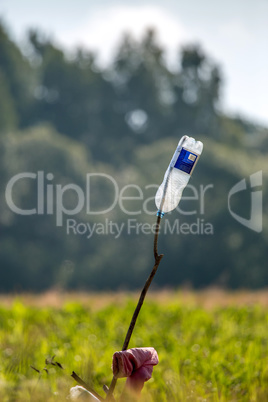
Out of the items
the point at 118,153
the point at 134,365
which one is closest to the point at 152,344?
the point at 134,365

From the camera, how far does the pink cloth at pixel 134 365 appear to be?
1.40 m

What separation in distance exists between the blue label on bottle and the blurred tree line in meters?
13.0

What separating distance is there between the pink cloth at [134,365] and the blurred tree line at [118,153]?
12968 mm

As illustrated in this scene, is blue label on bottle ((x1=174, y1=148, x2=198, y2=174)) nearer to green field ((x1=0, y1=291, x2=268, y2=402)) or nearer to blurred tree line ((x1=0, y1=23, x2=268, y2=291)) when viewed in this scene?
green field ((x1=0, y1=291, x2=268, y2=402))

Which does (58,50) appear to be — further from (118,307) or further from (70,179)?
(118,307)

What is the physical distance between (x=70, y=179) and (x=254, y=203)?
550cm

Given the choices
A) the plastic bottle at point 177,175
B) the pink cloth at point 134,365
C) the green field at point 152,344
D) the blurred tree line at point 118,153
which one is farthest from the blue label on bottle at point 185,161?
the blurred tree line at point 118,153

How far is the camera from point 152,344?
4465 millimetres

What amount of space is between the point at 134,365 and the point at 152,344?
3.13 metres

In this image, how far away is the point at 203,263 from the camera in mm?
15148

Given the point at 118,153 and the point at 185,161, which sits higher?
the point at 118,153

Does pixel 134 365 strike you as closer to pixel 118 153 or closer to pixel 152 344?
pixel 152 344

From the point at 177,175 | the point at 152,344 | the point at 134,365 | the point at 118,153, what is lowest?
the point at 152,344

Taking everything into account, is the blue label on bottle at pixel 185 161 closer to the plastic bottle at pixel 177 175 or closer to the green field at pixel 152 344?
the plastic bottle at pixel 177 175
